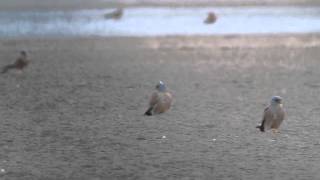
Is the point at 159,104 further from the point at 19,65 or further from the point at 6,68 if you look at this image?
the point at 6,68

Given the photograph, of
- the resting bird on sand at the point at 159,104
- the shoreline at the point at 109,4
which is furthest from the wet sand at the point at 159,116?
the shoreline at the point at 109,4

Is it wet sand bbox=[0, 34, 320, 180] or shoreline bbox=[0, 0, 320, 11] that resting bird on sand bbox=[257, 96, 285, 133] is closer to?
wet sand bbox=[0, 34, 320, 180]

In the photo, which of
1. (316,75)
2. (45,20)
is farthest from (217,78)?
(45,20)

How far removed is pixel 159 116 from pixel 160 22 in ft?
70.5

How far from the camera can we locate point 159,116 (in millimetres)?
11258

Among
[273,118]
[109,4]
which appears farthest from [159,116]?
[109,4]

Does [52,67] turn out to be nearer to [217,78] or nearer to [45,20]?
[217,78]

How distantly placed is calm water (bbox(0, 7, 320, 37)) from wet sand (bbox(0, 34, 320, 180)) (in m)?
7.07

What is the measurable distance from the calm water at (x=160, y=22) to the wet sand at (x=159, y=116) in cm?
707

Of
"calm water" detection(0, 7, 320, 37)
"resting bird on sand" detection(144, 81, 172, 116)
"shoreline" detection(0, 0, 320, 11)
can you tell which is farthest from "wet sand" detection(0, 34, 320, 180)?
"shoreline" detection(0, 0, 320, 11)

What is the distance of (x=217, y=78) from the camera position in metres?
15.4

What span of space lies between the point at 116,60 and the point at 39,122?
811cm

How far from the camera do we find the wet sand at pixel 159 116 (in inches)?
326

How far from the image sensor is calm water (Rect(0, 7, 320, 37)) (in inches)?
1101
